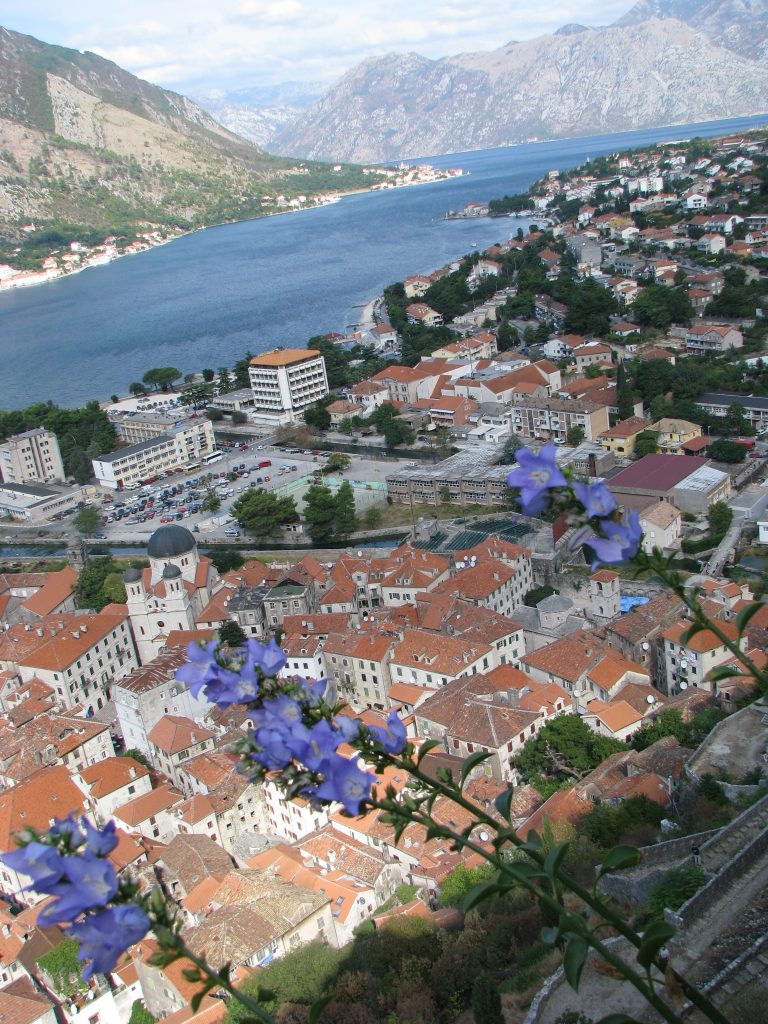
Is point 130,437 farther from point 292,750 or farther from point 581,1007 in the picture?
point 292,750

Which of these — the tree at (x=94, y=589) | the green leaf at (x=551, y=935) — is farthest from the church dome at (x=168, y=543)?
the green leaf at (x=551, y=935)

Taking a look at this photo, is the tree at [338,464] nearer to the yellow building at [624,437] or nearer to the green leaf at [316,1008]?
the yellow building at [624,437]

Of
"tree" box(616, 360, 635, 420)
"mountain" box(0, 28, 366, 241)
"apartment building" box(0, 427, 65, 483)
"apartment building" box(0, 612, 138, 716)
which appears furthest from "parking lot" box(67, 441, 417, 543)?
"mountain" box(0, 28, 366, 241)

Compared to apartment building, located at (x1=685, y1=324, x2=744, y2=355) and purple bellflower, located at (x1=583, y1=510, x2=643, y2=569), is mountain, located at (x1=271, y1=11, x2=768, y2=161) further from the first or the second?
purple bellflower, located at (x1=583, y1=510, x2=643, y2=569)

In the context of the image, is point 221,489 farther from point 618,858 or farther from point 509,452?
point 618,858

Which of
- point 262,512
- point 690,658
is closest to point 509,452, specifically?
point 262,512

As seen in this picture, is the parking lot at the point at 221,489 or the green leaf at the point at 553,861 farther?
the parking lot at the point at 221,489
